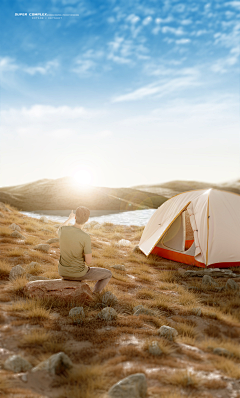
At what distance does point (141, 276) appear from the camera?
8.49 meters

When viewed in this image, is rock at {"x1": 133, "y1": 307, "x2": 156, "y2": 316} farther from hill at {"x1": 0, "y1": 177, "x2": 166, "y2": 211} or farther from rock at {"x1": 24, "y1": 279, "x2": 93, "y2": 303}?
hill at {"x1": 0, "y1": 177, "x2": 166, "y2": 211}

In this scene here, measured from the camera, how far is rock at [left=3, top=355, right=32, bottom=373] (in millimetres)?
3314

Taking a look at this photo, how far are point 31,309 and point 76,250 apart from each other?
1.31m

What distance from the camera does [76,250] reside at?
5.50 m

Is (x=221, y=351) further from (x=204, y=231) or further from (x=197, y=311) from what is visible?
(x=204, y=231)

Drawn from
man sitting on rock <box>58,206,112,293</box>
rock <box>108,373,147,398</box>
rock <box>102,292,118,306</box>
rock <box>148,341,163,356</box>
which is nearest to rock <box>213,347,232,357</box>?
rock <box>148,341,163,356</box>

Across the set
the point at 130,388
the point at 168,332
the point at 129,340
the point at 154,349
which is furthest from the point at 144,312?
the point at 130,388

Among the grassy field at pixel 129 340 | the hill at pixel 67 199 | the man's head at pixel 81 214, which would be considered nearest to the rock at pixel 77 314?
the grassy field at pixel 129 340

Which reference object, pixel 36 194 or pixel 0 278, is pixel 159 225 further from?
pixel 36 194

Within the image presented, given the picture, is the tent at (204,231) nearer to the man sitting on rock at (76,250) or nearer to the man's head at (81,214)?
the man sitting on rock at (76,250)

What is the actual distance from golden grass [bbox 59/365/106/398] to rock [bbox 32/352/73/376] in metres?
0.09

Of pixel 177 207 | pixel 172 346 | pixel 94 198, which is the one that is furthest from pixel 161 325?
pixel 94 198

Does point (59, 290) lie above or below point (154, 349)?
above

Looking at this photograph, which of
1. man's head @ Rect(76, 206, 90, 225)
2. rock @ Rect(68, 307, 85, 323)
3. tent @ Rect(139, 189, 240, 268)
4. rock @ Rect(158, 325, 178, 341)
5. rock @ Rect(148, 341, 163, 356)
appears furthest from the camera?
tent @ Rect(139, 189, 240, 268)
